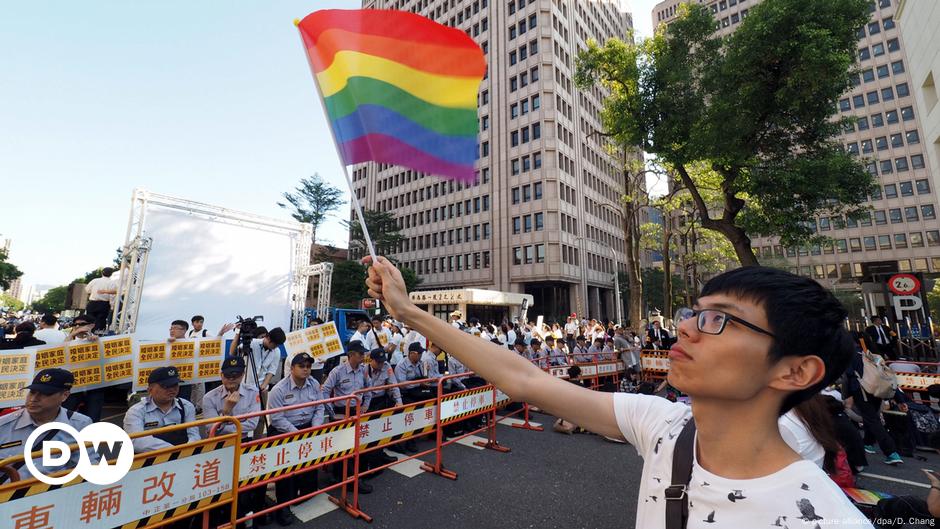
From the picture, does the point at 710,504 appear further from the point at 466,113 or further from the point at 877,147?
the point at 877,147

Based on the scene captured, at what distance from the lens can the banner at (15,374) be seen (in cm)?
532

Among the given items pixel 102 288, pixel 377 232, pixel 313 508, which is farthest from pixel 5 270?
pixel 313 508

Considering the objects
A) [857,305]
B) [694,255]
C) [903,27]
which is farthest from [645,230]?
[857,305]

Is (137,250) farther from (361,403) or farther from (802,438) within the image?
(802,438)

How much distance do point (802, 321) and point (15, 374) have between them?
8.31 meters

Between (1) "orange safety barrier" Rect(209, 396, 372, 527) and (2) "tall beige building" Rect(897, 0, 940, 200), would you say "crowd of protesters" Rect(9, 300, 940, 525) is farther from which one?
(2) "tall beige building" Rect(897, 0, 940, 200)

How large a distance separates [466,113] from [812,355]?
8.33ft

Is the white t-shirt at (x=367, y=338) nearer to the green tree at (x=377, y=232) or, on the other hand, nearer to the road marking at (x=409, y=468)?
the road marking at (x=409, y=468)

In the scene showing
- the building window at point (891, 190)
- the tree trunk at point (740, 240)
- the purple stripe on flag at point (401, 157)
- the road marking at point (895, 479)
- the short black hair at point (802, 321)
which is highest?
the building window at point (891, 190)

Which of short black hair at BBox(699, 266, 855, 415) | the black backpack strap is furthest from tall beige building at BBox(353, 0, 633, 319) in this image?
short black hair at BBox(699, 266, 855, 415)

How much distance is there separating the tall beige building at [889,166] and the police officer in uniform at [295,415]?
56.6 m

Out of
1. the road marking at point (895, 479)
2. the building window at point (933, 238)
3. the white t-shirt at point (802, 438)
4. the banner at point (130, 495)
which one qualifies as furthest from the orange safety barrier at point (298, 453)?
the building window at point (933, 238)

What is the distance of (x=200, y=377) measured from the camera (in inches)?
280

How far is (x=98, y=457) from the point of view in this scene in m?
2.99
